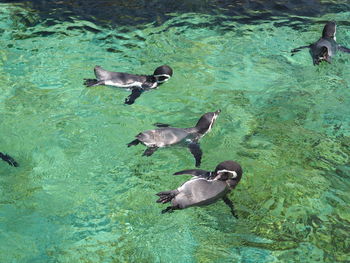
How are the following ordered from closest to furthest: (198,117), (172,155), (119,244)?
(119,244), (172,155), (198,117)

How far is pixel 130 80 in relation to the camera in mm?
7844

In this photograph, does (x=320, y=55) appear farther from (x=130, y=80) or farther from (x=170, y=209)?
(x=170, y=209)

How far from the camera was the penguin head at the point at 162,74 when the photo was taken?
26.2 ft

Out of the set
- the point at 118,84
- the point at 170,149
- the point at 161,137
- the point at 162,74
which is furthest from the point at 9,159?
the point at 162,74

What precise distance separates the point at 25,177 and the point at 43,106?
5.96 feet

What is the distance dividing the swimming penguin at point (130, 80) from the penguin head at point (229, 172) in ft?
8.45

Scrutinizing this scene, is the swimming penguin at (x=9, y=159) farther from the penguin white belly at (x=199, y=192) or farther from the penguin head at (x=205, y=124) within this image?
the penguin head at (x=205, y=124)

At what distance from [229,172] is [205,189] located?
0.34 metres

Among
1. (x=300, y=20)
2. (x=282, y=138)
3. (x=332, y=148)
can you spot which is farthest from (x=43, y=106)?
(x=300, y=20)

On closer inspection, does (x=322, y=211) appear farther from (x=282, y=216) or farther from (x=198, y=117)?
(x=198, y=117)

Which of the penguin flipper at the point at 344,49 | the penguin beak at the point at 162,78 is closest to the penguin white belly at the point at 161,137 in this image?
the penguin beak at the point at 162,78

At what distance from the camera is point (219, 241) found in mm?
5203

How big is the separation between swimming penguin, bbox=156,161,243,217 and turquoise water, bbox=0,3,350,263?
19cm

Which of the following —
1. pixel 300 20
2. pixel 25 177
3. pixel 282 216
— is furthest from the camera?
pixel 300 20
